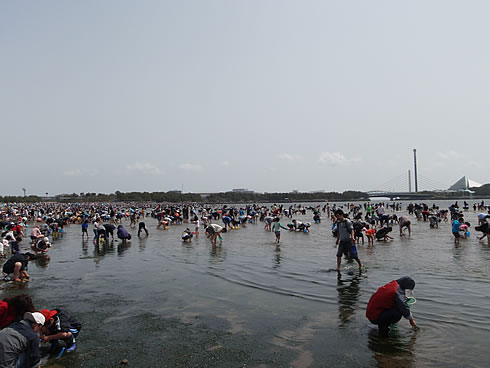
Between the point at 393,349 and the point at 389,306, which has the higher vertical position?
the point at 389,306

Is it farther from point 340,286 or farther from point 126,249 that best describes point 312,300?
point 126,249

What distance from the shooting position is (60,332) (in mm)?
5844

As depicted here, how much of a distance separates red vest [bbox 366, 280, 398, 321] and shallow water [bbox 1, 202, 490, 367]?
1.33ft

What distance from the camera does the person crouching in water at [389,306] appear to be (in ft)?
19.9

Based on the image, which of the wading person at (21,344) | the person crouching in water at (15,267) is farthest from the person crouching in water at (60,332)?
the person crouching in water at (15,267)

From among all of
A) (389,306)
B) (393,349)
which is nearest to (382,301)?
(389,306)

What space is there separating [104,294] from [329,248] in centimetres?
1026

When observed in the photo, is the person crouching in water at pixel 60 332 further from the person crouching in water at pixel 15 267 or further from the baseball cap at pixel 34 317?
the person crouching in water at pixel 15 267

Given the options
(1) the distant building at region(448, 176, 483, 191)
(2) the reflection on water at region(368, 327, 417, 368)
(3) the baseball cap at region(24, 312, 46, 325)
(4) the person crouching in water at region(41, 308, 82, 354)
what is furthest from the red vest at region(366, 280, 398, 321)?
(1) the distant building at region(448, 176, 483, 191)

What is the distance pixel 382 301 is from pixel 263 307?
279 cm

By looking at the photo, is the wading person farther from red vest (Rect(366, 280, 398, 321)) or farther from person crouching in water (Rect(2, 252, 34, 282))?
person crouching in water (Rect(2, 252, 34, 282))

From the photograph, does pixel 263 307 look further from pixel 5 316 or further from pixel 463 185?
pixel 463 185

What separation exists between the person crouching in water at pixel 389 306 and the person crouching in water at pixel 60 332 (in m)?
4.80

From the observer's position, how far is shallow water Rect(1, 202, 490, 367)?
567 cm
